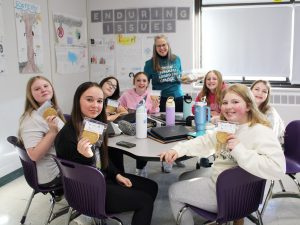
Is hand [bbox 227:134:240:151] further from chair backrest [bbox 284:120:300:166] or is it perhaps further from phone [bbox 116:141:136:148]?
chair backrest [bbox 284:120:300:166]

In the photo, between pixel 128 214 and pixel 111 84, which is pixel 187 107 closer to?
pixel 111 84

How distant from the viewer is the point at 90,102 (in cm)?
Answer: 189

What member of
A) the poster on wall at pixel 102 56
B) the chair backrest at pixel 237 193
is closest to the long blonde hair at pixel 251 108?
the chair backrest at pixel 237 193

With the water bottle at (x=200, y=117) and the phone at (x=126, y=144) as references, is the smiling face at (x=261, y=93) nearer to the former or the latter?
the water bottle at (x=200, y=117)

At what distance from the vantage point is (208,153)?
1.98 metres

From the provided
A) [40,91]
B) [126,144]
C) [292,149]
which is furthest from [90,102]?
[292,149]

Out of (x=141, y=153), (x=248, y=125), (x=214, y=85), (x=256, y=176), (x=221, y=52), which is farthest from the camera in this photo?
(x=221, y=52)

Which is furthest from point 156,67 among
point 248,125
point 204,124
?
point 248,125

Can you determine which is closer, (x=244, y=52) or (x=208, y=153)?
(x=208, y=153)

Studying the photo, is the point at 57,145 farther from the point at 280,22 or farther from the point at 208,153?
the point at 280,22

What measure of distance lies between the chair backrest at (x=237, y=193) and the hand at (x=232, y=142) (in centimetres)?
11

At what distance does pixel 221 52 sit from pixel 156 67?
5.72ft

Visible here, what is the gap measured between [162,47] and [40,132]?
5.75ft

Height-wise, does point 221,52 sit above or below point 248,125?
above
